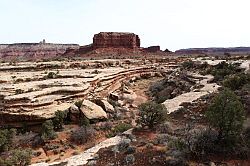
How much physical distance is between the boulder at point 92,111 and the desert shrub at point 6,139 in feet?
12.4

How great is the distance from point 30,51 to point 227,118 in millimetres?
114670

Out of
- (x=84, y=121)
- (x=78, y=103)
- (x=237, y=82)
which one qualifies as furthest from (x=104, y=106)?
(x=237, y=82)

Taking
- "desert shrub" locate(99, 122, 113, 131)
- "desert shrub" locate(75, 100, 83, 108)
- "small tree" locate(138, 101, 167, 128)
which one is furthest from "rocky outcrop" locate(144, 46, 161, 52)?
"small tree" locate(138, 101, 167, 128)

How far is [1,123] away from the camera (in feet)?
56.5

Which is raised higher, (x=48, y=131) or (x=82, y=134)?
(x=48, y=131)

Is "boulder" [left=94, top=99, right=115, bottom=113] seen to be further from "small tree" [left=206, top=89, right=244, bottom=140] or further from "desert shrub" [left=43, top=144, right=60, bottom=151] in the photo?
"small tree" [left=206, top=89, right=244, bottom=140]

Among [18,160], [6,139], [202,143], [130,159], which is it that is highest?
[202,143]

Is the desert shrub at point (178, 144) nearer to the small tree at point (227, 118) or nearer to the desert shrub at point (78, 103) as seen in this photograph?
the small tree at point (227, 118)

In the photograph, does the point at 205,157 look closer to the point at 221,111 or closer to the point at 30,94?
the point at 221,111

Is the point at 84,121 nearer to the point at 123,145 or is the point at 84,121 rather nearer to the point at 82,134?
the point at 82,134

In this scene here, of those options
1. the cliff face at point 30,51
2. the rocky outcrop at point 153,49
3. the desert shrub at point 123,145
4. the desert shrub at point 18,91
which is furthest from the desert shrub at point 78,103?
the cliff face at point 30,51

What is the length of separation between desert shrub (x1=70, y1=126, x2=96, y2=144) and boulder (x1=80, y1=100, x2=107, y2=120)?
5.61 ft

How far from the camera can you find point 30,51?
→ 392ft

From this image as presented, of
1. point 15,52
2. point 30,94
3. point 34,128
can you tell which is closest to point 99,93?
point 30,94
